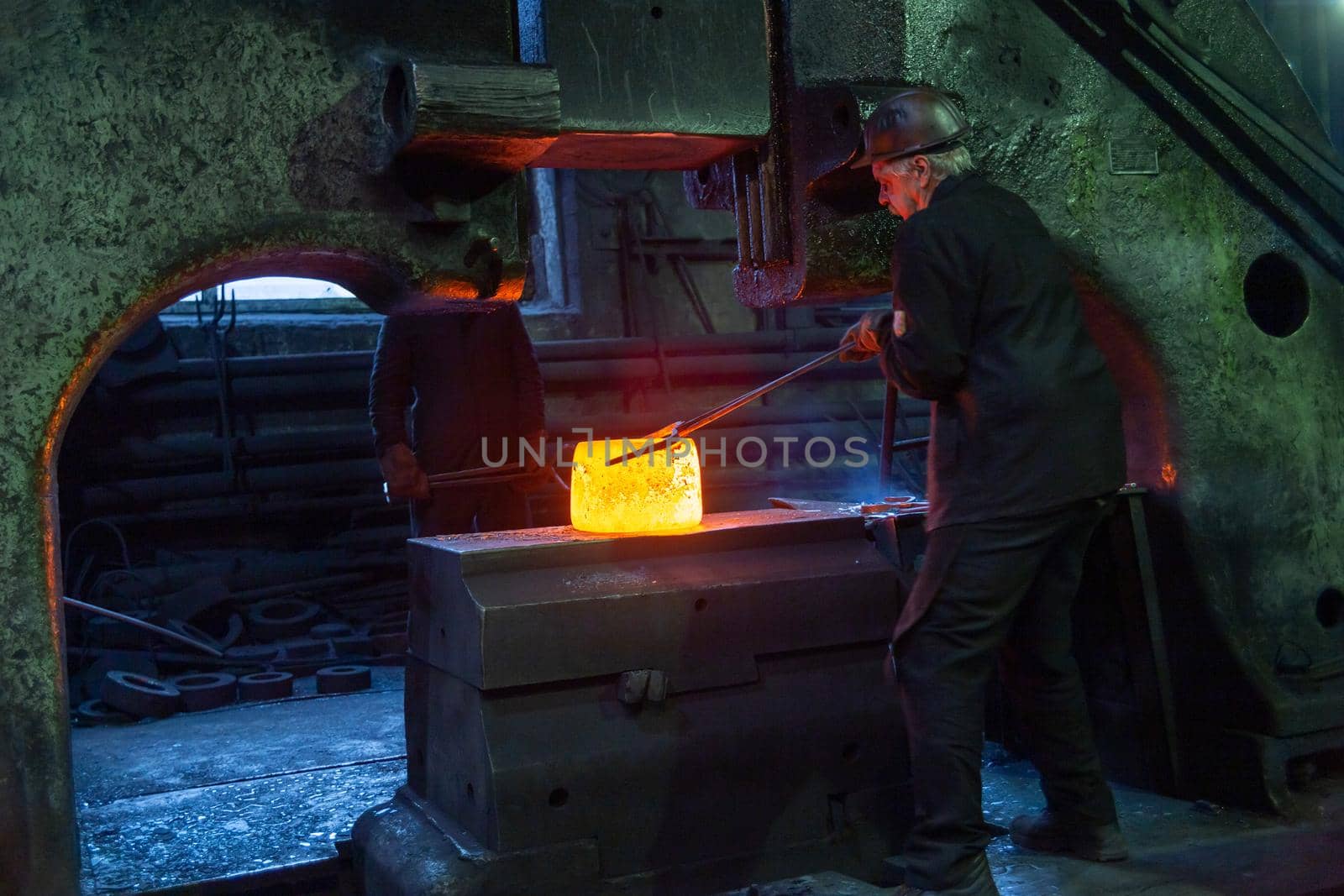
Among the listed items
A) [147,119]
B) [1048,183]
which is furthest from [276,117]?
[1048,183]

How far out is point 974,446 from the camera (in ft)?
8.13

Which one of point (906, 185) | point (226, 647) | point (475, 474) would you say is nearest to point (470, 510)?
point (475, 474)

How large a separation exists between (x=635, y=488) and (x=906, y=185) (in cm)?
90

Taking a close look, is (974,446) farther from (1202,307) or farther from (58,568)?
(58,568)

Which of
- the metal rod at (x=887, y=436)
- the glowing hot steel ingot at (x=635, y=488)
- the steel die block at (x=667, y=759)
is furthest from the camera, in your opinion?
the metal rod at (x=887, y=436)

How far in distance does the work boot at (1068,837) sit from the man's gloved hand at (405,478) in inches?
87.8

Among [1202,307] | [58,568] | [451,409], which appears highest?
[1202,307]

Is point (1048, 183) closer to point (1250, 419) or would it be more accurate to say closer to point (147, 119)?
point (1250, 419)

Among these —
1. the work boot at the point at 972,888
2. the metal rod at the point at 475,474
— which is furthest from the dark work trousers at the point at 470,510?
the work boot at the point at 972,888

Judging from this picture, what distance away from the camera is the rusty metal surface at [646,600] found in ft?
8.29

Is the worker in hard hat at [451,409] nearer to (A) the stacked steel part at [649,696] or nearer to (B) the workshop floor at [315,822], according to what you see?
(B) the workshop floor at [315,822]

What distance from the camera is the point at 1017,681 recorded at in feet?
8.87

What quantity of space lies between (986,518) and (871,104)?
1.06 metres

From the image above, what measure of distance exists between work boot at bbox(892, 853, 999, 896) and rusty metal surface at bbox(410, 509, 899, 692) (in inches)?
22.5
